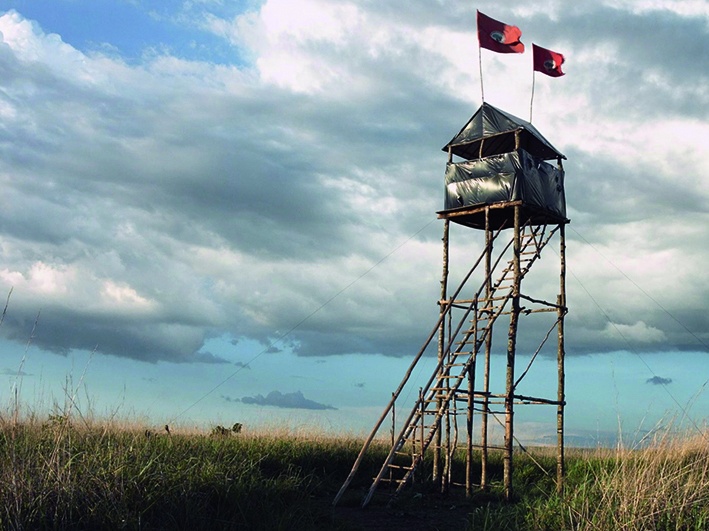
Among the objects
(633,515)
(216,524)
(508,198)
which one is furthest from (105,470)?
(508,198)

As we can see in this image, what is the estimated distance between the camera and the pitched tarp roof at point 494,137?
69.2ft

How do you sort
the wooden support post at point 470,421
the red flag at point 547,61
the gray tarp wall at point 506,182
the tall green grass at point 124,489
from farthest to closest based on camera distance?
the red flag at point 547,61 < the gray tarp wall at point 506,182 < the wooden support post at point 470,421 < the tall green grass at point 124,489

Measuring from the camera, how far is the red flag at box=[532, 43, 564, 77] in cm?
2239

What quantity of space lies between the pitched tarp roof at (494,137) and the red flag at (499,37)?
1.71 metres

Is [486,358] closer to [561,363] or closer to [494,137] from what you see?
[561,363]

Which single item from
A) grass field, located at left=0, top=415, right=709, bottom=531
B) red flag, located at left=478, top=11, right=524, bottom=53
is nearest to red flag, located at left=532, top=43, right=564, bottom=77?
red flag, located at left=478, top=11, right=524, bottom=53

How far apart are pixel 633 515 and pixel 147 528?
297 inches

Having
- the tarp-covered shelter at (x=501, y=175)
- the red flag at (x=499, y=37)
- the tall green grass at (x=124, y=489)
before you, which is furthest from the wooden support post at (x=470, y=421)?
the red flag at (x=499, y=37)

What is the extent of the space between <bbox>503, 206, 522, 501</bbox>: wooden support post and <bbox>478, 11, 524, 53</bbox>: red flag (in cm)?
525

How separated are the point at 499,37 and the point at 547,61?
2.08 m

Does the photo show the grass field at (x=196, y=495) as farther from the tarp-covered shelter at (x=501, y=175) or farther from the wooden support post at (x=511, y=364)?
the tarp-covered shelter at (x=501, y=175)

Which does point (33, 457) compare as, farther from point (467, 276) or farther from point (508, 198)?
point (508, 198)

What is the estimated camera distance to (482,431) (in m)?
19.8

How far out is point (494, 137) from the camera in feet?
72.0
